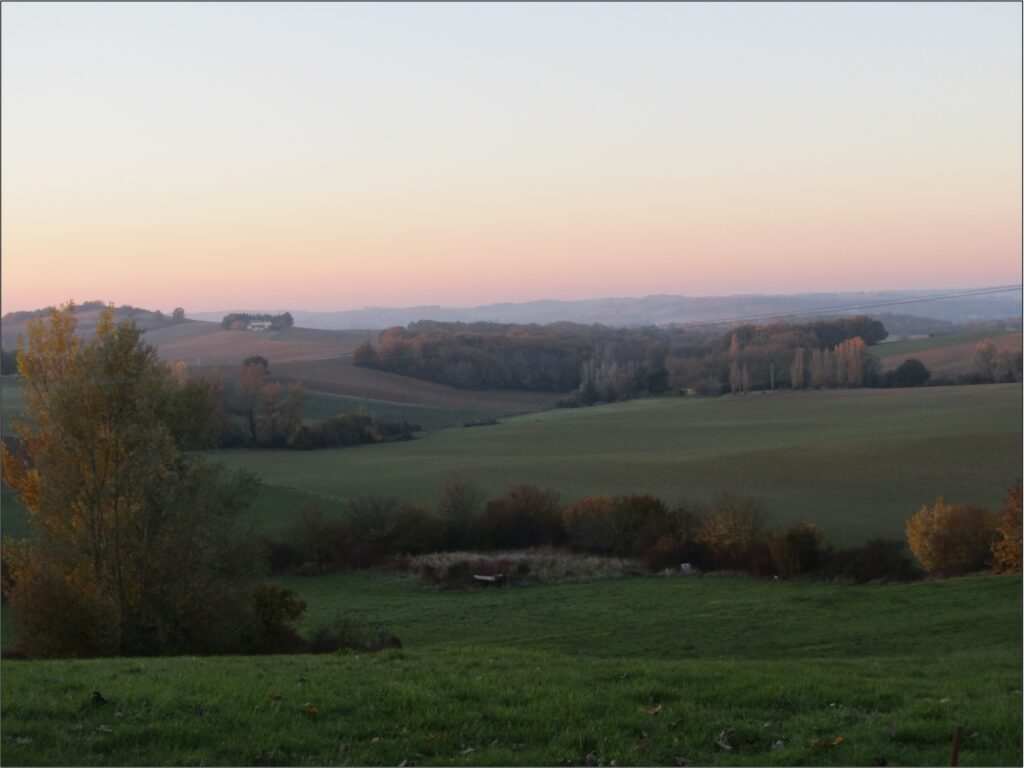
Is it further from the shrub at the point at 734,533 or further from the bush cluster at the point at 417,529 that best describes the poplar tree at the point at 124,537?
the shrub at the point at 734,533

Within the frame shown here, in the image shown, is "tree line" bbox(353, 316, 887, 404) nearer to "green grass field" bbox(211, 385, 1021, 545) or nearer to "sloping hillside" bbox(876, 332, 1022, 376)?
"sloping hillside" bbox(876, 332, 1022, 376)

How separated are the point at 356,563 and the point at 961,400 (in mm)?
39285

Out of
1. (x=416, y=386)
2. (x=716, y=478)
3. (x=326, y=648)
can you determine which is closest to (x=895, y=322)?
(x=716, y=478)

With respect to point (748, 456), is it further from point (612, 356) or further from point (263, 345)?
point (263, 345)

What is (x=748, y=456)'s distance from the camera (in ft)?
166

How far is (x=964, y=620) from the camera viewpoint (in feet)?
70.8

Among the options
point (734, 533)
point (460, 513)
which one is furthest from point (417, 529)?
point (734, 533)

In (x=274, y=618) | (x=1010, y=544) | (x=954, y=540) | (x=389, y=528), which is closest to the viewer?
(x=274, y=618)

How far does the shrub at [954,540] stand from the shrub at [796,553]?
347cm

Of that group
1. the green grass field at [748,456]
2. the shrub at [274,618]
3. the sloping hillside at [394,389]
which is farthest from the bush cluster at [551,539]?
the sloping hillside at [394,389]

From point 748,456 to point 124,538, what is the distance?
38.5m

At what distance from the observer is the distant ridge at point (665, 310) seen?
1551 inches

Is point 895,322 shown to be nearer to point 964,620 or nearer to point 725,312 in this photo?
point 725,312

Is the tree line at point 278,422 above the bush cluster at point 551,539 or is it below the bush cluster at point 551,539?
above
